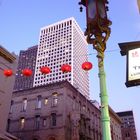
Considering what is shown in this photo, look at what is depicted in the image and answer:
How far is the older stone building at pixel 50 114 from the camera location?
33.4m

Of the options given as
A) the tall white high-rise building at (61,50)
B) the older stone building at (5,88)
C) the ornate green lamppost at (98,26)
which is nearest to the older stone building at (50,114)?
the older stone building at (5,88)

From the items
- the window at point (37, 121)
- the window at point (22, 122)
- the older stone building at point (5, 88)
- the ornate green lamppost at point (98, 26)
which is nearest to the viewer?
the ornate green lamppost at point (98, 26)

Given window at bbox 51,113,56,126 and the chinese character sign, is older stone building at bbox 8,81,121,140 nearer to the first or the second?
window at bbox 51,113,56,126

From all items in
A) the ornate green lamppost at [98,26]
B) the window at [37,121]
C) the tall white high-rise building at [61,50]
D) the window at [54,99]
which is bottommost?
the ornate green lamppost at [98,26]

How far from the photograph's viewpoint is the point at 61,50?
166500mm

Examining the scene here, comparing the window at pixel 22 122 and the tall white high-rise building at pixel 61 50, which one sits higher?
the tall white high-rise building at pixel 61 50

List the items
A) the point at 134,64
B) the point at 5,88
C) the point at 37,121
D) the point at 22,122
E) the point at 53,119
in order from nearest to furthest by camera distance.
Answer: the point at 134,64 < the point at 5,88 < the point at 53,119 < the point at 37,121 < the point at 22,122

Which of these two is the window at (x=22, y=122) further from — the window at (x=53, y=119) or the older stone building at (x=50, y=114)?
the window at (x=53, y=119)

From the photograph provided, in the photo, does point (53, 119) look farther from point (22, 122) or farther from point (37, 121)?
point (22, 122)

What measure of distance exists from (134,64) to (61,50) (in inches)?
6339

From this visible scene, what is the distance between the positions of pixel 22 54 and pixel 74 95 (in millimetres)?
163748

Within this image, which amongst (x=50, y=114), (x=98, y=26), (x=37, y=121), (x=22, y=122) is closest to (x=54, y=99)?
(x=50, y=114)

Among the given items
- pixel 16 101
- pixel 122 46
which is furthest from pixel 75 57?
pixel 122 46

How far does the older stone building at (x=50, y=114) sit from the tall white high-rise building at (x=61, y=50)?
116 metres
